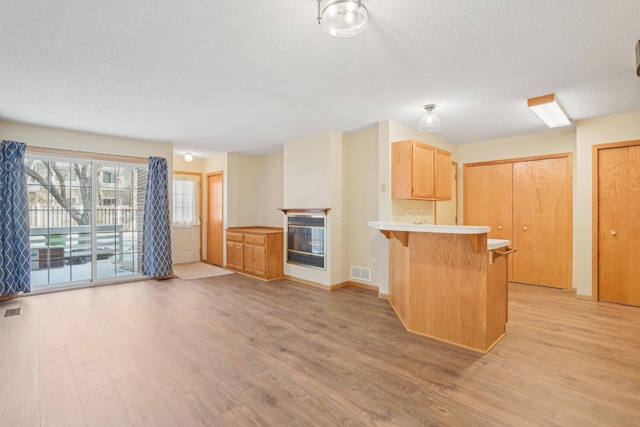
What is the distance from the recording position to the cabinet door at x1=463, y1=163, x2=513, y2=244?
5.38 metres

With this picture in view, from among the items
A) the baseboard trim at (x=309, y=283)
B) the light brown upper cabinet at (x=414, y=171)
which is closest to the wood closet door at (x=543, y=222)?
the light brown upper cabinet at (x=414, y=171)

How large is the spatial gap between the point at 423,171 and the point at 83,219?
569 cm

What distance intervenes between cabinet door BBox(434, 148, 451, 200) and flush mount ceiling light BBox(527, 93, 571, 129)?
4.36 ft

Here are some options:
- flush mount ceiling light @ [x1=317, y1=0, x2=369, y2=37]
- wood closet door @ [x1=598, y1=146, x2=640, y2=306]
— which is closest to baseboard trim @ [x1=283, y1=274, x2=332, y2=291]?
flush mount ceiling light @ [x1=317, y1=0, x2=369, y2=37]

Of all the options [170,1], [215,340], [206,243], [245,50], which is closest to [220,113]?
[245,50]

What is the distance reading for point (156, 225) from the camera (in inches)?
219

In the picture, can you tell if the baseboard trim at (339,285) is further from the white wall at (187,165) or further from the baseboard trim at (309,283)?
the white wall at (187,165)

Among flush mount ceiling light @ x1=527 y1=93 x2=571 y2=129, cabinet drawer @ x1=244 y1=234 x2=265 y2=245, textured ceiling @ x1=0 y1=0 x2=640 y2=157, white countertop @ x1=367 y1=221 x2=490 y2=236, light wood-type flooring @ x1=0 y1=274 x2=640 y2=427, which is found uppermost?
textured ceiling @ x1=0 y1=0 x2=640 y2=157

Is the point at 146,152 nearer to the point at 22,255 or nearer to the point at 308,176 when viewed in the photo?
the point at 22,255

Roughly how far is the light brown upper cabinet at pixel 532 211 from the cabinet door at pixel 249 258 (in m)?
4.40

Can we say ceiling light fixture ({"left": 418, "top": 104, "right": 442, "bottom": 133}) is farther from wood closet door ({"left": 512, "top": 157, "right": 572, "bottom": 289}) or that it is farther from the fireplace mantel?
wood closet door ({"left": 512, "top": 157, "right": 572, "bottom": 289})

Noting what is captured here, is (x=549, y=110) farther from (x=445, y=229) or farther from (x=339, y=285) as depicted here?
(x=339, y=285)

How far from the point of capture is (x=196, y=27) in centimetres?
215

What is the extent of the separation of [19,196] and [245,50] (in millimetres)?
4373
